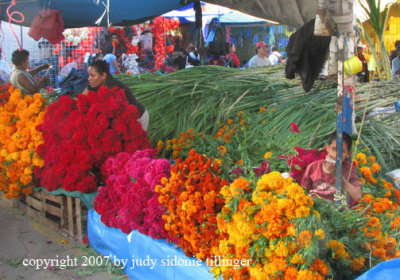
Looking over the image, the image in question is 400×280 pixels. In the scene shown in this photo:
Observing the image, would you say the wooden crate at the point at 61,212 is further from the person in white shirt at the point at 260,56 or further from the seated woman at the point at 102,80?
the person in white shirt at the point at 260,56

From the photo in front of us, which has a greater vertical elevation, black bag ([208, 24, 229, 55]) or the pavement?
black bag ([208, 24, 229, 55])

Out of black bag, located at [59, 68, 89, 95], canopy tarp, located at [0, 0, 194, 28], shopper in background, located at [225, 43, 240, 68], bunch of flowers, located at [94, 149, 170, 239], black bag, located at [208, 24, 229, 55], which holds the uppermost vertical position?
canopy tarp, located at [0, 0, 194, 28]

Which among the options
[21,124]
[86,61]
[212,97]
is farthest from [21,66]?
[86,61]

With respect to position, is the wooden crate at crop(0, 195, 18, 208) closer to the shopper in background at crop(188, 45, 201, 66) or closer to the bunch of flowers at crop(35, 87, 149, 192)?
the bunch of flowers at crop(35, 87, 149, 192)

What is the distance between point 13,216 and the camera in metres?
4.89

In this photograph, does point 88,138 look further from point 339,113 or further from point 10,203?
point 339,113

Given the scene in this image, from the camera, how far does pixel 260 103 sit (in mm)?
4871

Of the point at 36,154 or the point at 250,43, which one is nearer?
the point at 36,154

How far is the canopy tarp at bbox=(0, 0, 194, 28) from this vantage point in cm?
584

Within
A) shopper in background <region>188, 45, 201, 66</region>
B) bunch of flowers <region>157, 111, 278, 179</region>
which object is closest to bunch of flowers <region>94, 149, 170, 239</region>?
bunch of flowers <region>157, 111, 278, 179</region>

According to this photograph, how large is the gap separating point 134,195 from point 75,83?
9.32 ft

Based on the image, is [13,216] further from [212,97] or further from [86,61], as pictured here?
[86,61]

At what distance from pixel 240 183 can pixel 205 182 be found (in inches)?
14.4

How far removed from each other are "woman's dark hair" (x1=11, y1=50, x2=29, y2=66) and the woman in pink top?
4269 millimetres
